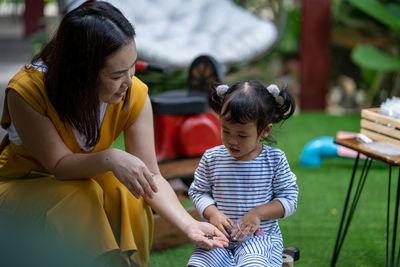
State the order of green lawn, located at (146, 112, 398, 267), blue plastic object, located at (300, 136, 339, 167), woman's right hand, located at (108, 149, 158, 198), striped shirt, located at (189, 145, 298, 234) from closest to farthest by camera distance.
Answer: woman's right hand, located at (108, 149, 158, 198) → striped shirt, located at (189, 145, 298, 234) → green lawn, located at (146, 112, 398, 267) → blue plastic object, located at (300, 136, 339, 167)

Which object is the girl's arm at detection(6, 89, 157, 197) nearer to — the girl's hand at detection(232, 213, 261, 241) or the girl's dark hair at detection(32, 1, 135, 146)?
the girl's dark hair at detection(32, 1, 135, 146)

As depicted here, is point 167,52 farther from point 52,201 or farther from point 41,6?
point 52,201

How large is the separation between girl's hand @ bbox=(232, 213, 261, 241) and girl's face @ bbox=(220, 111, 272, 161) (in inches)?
6.5

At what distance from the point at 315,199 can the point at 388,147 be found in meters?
1.21

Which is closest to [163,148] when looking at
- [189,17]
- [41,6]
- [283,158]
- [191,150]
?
[191,150]

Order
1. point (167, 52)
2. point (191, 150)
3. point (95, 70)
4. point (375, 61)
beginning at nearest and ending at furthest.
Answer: point (95, 70) → point (191, 150) → point (167, 52) → point (375, 61)

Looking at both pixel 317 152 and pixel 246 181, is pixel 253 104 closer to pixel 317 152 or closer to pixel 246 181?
pixel 246 181

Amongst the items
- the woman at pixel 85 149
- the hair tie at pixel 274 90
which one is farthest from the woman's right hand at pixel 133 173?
the hair tie at pixel 274 90

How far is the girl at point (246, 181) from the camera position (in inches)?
53.3

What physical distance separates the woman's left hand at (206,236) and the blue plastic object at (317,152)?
6.59ft

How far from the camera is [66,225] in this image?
1371 millimetres

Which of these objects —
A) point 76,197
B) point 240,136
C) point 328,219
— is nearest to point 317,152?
point 328,219

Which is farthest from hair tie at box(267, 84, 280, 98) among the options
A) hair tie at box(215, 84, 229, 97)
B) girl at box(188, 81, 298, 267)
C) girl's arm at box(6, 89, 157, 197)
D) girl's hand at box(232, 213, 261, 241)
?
girl's arm at box(6, 89, 157, 197)

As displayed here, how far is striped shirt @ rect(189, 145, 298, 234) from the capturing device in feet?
4.64
